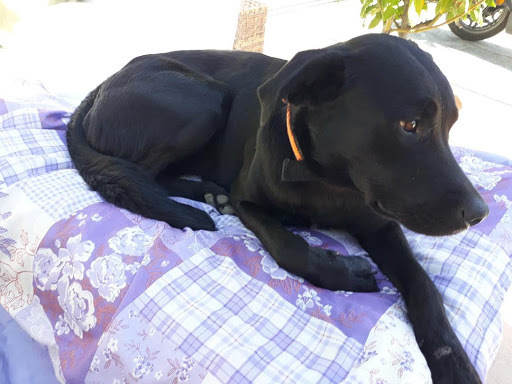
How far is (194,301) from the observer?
4.20 feet

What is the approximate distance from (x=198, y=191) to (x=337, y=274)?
720mm

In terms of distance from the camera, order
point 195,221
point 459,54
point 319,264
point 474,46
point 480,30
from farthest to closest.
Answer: point 480,30 → point 474,46 → point 459,54 → point 195,221 → point 319,264

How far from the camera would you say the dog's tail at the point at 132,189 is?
1.58 meters

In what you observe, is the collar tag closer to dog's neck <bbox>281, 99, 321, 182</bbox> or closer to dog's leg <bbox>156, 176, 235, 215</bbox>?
dog's neck <bbox>281, 99, 321, 182</bbox>

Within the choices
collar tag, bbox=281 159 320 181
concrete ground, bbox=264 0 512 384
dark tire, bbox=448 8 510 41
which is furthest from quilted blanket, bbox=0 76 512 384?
dark tire, bbox=448 8 510 41

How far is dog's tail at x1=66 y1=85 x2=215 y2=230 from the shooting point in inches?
62.2

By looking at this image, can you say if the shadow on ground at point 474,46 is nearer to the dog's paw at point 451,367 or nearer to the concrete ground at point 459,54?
the concrete ground at point 459,54

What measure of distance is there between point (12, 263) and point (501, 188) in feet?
5.75

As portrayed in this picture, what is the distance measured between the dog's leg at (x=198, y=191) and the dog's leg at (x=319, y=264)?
428mm

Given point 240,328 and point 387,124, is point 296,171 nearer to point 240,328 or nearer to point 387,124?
point 387,124

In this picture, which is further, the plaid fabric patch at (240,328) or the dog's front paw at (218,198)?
the dog's front paw at (218,198)

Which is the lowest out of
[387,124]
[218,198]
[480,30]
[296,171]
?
[480,30]

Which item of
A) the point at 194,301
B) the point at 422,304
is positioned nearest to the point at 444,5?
the point at 422,304

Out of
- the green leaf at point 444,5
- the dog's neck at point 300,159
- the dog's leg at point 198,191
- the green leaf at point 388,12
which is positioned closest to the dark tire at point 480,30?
the green leaf at point 444,5
